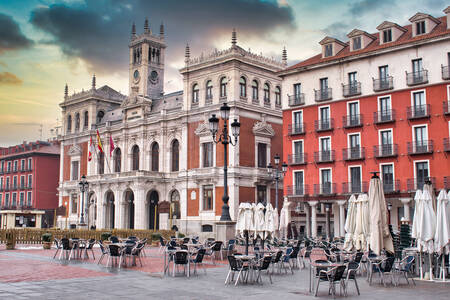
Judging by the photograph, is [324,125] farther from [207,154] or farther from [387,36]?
[207,154]

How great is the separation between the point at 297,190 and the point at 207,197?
32.4 feet

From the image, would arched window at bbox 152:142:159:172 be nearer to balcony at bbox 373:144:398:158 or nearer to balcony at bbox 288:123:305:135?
balcony at bbox 288:123:305:135

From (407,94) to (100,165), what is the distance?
1483 inches

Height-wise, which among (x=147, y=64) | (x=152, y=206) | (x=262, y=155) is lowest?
(x=152, y=206)

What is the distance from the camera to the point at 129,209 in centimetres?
5528

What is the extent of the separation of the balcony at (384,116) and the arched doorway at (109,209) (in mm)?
31794

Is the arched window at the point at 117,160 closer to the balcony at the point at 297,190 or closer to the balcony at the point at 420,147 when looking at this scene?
the balcony at the point at 297,190

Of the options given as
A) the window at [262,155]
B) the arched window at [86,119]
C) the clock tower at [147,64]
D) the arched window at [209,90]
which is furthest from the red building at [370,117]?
the arched window at [86,119]

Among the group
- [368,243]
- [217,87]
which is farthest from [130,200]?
[368,243]

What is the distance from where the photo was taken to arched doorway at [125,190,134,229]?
54562 millimetres

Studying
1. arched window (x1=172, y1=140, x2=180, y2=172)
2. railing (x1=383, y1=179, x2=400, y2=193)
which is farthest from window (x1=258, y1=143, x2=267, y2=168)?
railing (x1=383, y1=179, x2=400, y2=193)

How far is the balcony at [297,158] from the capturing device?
135ft

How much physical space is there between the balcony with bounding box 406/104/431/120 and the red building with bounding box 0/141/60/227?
160ft

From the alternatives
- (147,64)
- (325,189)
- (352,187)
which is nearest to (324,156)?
(325,189)
